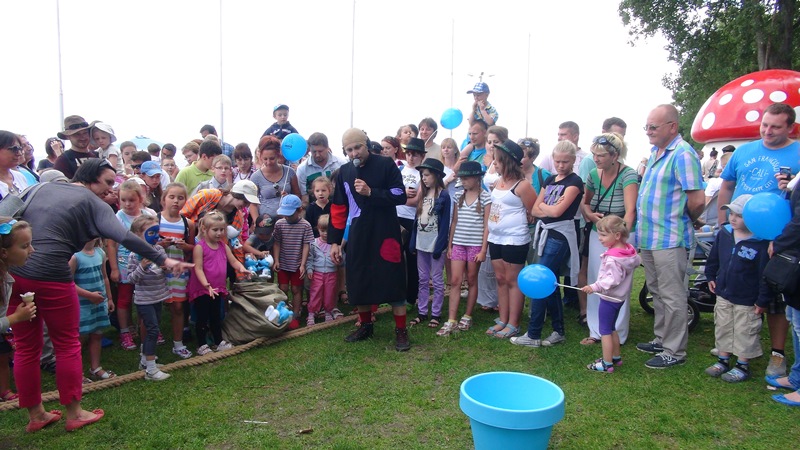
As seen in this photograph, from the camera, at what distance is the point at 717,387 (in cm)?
420

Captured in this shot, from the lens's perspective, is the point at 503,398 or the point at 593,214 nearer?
the point at 503,398

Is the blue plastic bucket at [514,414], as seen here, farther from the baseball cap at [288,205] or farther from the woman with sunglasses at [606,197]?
the baseball cap at [288,205]

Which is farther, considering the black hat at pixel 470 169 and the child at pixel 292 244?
the child at pixel 292 244

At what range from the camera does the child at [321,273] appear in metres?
6.01

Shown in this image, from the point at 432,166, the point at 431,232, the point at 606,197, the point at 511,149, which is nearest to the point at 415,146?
the point at 432,166

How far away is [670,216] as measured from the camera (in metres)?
4.53

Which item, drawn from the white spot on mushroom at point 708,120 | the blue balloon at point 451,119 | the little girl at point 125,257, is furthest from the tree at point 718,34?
the little girl at point 125,257

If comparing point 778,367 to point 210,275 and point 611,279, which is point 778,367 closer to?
point 611,279

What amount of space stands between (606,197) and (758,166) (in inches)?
49.3

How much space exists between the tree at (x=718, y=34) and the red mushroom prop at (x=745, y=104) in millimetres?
6687

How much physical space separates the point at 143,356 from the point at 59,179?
165cm

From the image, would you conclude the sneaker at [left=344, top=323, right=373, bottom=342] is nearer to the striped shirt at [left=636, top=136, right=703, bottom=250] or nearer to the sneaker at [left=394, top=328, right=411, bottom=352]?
the sneaker at [left=394, top=328, right=411, bottom=352]

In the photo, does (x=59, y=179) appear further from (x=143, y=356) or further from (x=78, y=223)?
(x=143, y=356)

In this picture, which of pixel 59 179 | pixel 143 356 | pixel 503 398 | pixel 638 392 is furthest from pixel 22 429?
pixel 638 392
